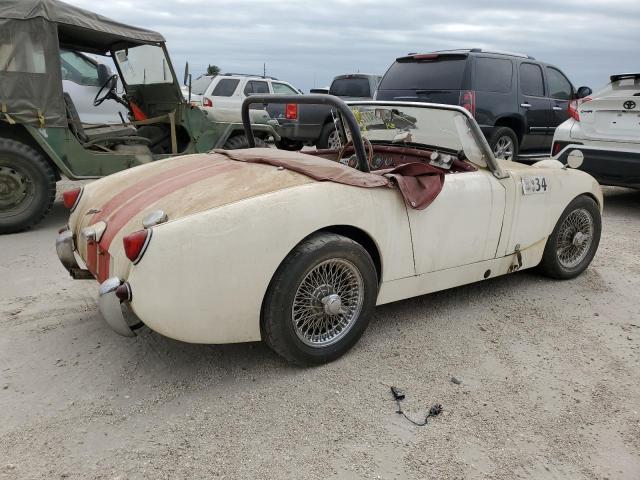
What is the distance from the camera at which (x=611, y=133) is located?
702 cm

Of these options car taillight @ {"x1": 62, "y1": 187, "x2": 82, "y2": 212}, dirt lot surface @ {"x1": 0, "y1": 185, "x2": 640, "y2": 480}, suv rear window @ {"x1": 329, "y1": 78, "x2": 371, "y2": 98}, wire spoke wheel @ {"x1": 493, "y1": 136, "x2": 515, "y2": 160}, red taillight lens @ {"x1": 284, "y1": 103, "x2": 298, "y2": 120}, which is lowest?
dirt lot surface @ {"x1": 0, "y1": 185, "x2": 640, "y2": 480}

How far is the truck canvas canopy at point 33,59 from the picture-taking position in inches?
220

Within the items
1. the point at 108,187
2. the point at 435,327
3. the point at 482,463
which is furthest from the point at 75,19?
the point at 482,463

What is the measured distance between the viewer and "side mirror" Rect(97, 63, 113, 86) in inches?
292

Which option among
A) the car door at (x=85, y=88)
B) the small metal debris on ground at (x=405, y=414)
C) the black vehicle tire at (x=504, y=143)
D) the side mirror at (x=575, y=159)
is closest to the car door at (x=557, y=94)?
the black vehicle tire at (x=504, y=143)

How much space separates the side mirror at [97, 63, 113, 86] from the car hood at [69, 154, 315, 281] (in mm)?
4488

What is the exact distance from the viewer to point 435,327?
359 cm

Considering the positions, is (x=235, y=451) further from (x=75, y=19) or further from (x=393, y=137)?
(x=75, y=19)

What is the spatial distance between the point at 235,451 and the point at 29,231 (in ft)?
14.9

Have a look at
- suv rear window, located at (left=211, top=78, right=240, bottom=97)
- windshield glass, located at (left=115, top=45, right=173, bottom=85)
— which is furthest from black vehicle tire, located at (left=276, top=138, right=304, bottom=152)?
windshield glass, located at (left=115, top=45, right=173, bottom=85)

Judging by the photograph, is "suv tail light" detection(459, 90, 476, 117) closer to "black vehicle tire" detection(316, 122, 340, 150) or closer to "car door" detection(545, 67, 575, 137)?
"car door" detection(545, 67, 575, 137)

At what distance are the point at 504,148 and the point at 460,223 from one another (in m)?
5.84

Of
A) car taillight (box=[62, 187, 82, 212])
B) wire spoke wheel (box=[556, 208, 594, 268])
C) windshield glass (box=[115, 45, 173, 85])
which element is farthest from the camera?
windshield glass (box=[115, 45, 173, 85])

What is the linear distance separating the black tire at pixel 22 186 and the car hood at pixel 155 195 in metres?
2.62
